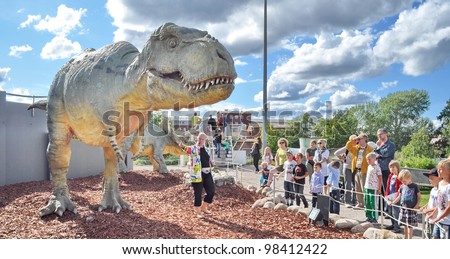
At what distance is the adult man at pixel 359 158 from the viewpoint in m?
6.67

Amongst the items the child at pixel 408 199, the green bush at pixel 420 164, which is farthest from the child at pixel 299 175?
the green bush at pixel 420 164

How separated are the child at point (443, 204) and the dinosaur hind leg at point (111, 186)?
14.0 ft

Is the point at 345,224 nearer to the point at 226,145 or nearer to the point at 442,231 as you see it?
the point at 442,231

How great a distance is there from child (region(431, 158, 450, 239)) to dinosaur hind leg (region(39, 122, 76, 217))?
459 centimetres

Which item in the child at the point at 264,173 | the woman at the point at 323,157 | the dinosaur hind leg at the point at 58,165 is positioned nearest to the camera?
the dinosaur hind leg at the point at 58,165

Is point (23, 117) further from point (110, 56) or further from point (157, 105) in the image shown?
point (157, 105)

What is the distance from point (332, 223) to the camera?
535cm

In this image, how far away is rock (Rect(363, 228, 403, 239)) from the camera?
4582 millimetres

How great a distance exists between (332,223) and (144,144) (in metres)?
7.72

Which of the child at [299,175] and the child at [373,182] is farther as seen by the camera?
the child at [299,175]

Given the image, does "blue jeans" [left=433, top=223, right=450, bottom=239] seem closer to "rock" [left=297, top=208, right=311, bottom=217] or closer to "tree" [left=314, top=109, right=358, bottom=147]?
"rock" [left=297, top=208, right=311, bottom=217]

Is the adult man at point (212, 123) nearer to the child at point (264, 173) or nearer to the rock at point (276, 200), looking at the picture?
the child at point (264, 173)

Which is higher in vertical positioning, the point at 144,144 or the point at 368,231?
the point at 144,144
